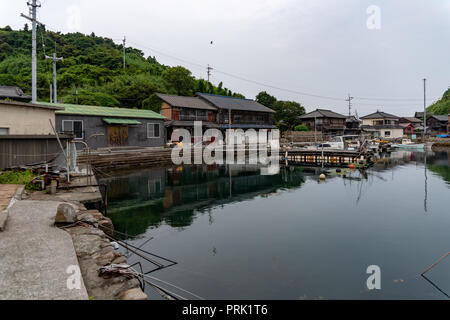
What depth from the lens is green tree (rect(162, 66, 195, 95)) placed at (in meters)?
49.5

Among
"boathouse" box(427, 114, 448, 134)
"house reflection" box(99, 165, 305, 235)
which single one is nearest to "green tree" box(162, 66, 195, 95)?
"house reflection" box(99, 165, 305, 235)

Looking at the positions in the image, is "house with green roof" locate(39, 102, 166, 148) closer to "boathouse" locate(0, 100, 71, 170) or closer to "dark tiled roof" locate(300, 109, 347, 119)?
"boathouse" locate(0, 100, 71, 170)

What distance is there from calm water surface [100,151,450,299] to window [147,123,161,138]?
9.68m

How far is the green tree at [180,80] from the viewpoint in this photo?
49531mm

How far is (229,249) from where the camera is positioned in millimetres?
8852

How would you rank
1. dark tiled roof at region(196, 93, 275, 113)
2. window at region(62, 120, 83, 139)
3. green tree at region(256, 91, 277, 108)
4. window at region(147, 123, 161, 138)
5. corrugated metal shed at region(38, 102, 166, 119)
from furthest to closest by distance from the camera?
green tree at region(256, 91, 277, 108) → dark tiled roof at region(196, 93, 275, 113) → window at region(147, 123, 161, 138) → corrugated metal shed at region(38, 102, 166, 119) → window at region(62, 120, 83, 139)

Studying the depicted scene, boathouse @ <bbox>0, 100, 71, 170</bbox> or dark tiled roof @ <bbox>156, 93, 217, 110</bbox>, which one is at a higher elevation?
dark tiled roof @ <bbox>156, 93, 217, 110</bbox>

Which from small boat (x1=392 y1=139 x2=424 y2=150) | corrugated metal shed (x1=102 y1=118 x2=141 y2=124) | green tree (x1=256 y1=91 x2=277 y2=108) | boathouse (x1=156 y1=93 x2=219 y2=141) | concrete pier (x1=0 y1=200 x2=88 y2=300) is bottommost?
concrete pier (x1=0 y1=200 x2=88 y2=300)

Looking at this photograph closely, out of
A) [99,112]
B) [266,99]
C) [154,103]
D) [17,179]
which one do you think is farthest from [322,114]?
[17,179]

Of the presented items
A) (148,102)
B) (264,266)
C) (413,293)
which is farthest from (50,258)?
A: (148,102)

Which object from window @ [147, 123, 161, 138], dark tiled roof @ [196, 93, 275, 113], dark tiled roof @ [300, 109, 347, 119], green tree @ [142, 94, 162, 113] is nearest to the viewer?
window @ [147, 123, 161, 138]

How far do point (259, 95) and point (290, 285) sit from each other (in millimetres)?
55547

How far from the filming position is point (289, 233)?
408 inches
